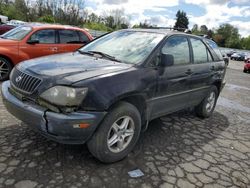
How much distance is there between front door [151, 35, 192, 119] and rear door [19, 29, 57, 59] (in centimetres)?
455

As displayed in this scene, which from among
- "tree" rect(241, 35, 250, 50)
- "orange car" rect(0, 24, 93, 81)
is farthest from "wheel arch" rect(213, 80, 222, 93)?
"tree" rect(241, 35, 250, 50)

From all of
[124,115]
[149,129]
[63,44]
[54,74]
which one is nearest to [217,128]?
[149,129]

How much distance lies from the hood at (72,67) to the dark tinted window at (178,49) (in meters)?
0.92

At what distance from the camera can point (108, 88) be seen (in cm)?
304

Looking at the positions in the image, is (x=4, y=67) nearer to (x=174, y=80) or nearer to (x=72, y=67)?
(x=72, y=67)

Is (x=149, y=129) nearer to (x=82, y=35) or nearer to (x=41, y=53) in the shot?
(x=41, y=53)

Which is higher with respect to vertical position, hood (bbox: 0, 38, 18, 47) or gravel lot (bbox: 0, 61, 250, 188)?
hood (bbox: 0, 38, 18, 47)

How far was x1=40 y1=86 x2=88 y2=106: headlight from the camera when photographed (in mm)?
2857

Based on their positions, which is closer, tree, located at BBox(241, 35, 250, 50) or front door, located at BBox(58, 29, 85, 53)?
front door, located at BBox(58, 29, 85, 53)

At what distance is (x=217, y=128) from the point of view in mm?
5156

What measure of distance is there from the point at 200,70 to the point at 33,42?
4.91 metres

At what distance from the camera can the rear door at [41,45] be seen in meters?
7.54

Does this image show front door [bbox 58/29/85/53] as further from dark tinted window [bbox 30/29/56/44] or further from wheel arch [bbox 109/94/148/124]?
wheel arch [bbox 109/94/148/124]

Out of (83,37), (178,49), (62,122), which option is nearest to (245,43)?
(83,37)
